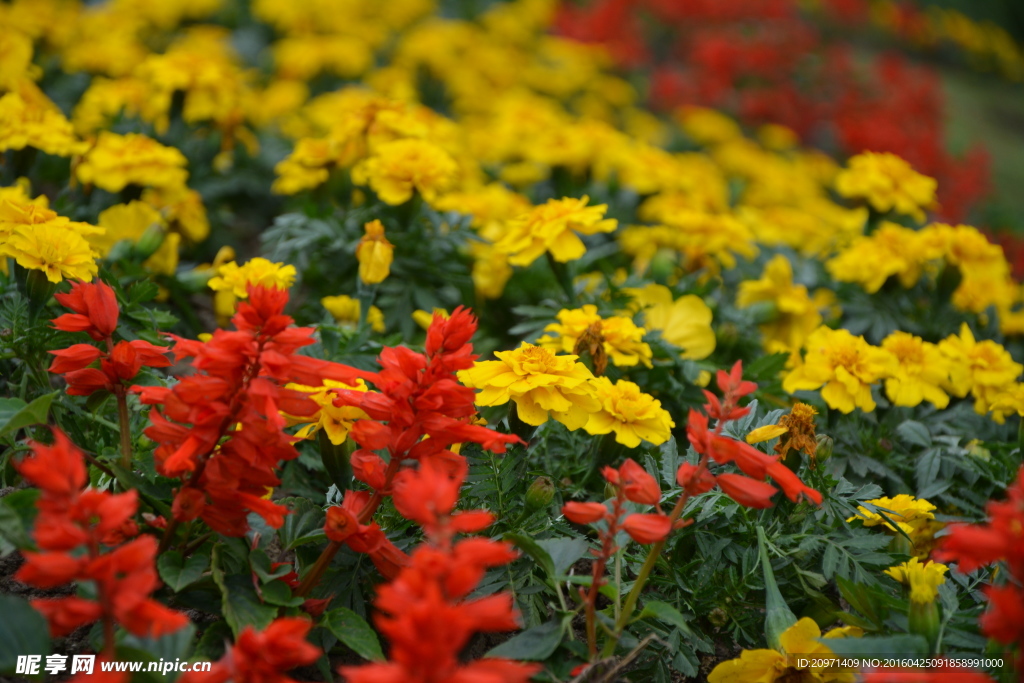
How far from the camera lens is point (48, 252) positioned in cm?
129

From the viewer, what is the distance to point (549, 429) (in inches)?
52.5

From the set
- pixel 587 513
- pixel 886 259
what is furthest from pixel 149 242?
pixel 886 259

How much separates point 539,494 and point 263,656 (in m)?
0.45

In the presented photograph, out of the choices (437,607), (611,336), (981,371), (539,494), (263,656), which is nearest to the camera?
Result: (437,607)

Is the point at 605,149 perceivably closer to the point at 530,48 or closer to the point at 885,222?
the point at 885,222

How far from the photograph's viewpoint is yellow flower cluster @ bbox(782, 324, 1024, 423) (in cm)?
149

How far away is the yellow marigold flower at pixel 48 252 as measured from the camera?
1.28m

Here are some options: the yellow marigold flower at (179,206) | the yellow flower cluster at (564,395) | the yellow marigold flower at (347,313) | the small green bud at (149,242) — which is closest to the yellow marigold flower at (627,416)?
the yellow flower cluster at (564,395)

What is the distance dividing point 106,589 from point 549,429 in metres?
0.71

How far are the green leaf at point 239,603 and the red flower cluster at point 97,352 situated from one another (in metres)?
0.30

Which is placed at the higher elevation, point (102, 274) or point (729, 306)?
point (102, 274)

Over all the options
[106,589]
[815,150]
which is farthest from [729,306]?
[815,150]

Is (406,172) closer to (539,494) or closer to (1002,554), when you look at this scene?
(539,494)

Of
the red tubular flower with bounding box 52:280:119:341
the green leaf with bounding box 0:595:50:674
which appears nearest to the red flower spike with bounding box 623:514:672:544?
the green leaf with bounding box 0:595:50:674
